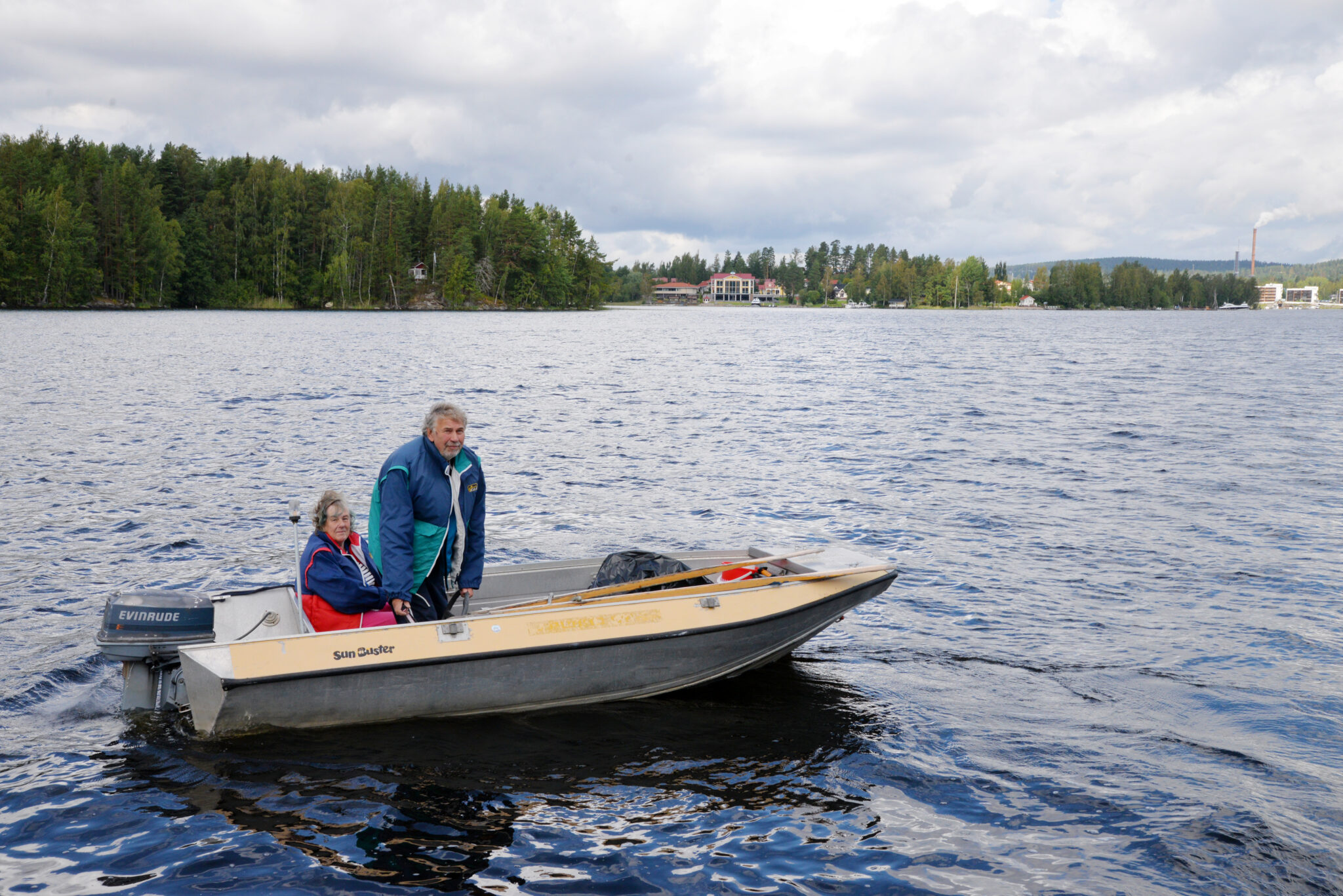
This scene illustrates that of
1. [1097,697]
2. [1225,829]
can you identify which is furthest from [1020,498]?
[1225,829]

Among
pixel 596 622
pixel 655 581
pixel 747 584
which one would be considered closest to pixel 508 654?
pixel 596 622

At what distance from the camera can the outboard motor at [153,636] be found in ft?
23.0

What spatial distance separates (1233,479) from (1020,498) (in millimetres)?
4970

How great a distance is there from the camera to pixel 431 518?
7520mm

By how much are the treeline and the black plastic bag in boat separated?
9153 cm

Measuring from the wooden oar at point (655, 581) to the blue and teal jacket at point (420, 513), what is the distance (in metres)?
1.09

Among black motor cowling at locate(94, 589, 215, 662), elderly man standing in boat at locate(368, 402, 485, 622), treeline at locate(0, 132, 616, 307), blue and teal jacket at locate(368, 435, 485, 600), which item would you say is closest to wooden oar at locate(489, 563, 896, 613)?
elderly man standing in boat at locate(368, 402, 485, 622)

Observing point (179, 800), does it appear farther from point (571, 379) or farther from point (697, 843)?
point (571, 379)

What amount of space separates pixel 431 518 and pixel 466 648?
1044mm

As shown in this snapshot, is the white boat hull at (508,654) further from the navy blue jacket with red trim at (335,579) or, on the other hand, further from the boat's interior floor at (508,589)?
the navy blue jacket with red trim at (335,579)

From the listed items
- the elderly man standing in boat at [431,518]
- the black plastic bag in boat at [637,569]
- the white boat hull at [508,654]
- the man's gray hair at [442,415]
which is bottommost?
the white boat hull at [508,654]

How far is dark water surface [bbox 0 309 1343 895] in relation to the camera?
5.97 meters

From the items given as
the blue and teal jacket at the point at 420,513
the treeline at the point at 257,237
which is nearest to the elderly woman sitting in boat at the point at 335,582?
the blue and teal jacket at the point at 420,513

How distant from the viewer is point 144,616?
7.09 metres
